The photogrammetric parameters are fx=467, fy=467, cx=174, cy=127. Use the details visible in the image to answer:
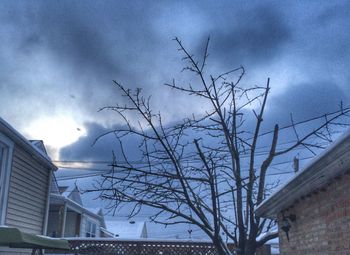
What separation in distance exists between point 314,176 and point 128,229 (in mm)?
38334

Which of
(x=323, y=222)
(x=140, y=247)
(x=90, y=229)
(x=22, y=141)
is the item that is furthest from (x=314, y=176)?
(x=90, y=229)

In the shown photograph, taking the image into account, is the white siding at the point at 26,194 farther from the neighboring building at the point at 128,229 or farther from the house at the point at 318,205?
the neighboring building at the point at 128,229

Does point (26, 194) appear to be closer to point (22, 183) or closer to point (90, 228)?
point (22, 183)

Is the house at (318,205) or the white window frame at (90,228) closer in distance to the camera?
the house at (318,205)

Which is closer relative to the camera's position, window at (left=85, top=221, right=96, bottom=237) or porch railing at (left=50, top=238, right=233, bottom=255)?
porch railing at (left=50, top=238, right=233, bottom=255)

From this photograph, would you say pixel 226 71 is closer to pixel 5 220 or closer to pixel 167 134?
pixel 167 134

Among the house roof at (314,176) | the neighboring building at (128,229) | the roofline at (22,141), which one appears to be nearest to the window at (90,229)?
the neighboring building at (128,229)

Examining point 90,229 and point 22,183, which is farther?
point 90,229

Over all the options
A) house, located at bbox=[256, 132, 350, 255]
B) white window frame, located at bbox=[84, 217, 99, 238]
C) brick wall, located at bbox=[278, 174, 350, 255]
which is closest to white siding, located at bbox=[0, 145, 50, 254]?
house, located at bbox=[256, 132, 350, 255]

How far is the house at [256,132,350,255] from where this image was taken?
437 cm

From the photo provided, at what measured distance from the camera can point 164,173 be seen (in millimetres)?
7246

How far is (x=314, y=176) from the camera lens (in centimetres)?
489

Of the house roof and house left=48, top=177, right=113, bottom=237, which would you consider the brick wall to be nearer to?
the house roof

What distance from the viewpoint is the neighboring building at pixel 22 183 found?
10.7m
